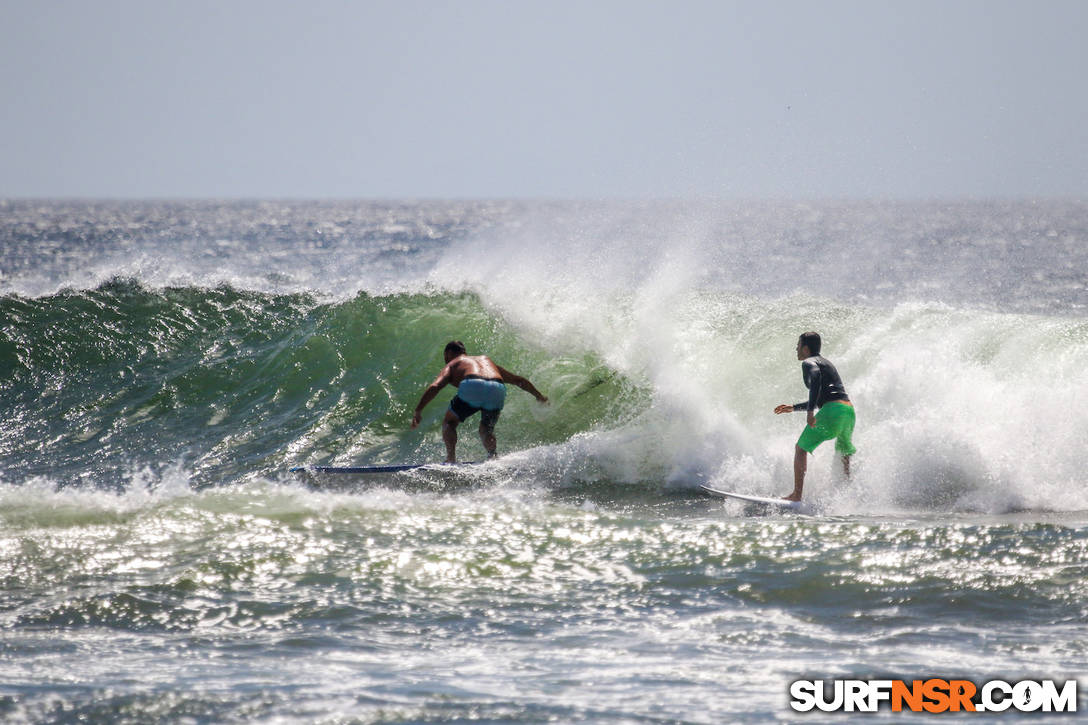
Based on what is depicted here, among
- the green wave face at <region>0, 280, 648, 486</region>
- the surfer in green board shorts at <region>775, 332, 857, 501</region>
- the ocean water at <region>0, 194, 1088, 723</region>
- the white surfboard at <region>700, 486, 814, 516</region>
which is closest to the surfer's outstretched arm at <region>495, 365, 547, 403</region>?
the ocean water at <region>0, 194, 1088, 723</region>

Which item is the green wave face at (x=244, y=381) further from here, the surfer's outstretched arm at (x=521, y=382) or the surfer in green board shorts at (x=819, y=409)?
the surfer in green board shorts at (x=819, y=409)

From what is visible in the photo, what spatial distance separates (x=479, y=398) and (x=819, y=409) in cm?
303

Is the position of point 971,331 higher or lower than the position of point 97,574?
higher

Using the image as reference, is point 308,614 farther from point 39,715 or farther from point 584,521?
point 584,521

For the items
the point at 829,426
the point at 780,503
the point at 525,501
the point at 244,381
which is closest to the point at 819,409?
the point at 829,426

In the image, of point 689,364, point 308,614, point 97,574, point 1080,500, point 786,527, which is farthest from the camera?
point 689,364

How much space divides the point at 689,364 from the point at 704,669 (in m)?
6.41

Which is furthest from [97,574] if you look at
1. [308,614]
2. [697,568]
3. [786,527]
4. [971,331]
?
[971,331]

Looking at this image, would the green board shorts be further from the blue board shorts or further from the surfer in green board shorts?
the blue board shorts

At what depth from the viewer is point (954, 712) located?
422 cm

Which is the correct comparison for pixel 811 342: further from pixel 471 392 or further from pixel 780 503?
pixel 471 392

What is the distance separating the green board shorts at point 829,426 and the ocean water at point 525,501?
44 cm

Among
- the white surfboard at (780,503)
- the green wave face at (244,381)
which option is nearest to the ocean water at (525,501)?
the green wave face at (244,381)

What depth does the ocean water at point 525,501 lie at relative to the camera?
4.74 metres
